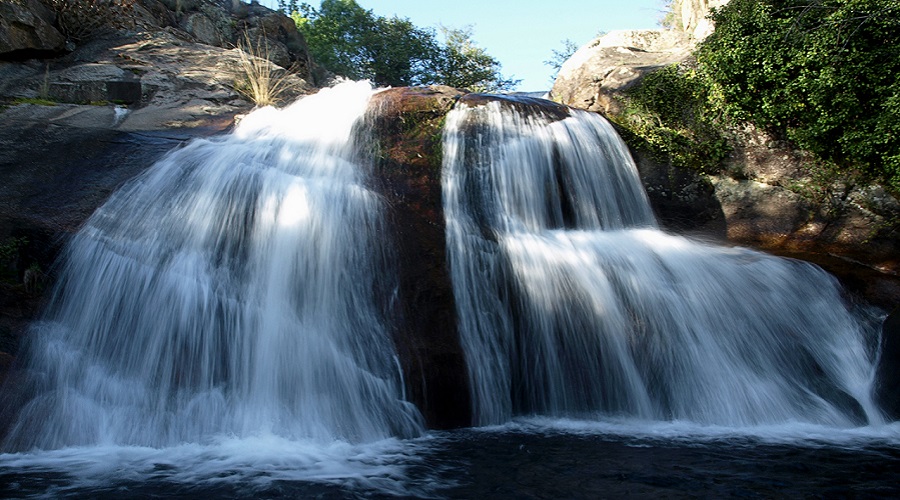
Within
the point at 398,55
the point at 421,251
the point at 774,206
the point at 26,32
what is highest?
the point at 398,55

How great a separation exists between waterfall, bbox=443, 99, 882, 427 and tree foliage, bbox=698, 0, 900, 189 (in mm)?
2931

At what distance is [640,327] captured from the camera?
244 inches

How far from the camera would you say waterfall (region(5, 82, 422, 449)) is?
5000 millimetres

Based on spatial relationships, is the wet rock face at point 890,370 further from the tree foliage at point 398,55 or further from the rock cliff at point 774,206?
the tree foliage at point 398,55

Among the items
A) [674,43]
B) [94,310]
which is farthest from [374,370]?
[674,43]

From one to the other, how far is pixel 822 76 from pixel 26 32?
12.4m

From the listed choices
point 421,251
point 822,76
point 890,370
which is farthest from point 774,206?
point 421,251

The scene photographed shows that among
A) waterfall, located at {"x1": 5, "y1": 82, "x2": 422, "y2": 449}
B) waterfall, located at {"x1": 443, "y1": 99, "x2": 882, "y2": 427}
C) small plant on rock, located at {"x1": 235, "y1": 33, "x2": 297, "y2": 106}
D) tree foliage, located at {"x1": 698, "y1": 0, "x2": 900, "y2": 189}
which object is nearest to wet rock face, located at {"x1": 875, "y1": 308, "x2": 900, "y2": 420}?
waterfall, located at {"x1": 443, "y1": 99, "x2": 882, "y2": 427}

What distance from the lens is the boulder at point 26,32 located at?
984 cm

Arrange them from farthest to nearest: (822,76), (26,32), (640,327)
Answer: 1. (26,32)
2. (822,76)
3. (640,327)

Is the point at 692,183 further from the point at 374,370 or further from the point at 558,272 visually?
the point at 374,370

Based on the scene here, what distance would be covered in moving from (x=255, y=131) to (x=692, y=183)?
6.61m

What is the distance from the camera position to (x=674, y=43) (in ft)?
44.9

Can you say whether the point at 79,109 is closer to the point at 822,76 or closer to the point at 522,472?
the point at 522,472
